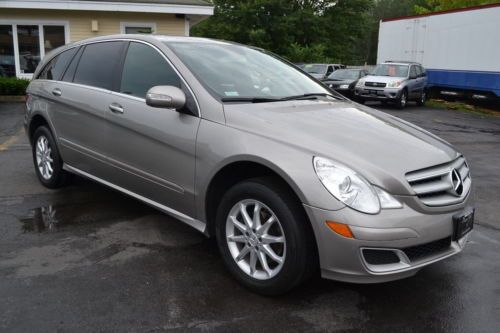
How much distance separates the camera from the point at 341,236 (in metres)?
2.87

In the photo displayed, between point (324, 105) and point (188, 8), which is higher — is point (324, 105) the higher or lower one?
the lower one

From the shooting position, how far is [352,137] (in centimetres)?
332

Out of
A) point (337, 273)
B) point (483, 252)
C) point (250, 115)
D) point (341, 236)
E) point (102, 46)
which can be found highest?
point (102, 46)

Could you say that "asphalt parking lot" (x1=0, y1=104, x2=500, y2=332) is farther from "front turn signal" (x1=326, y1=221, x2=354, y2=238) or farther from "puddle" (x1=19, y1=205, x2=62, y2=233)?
"front turn signal" (x1=326, y1=221, x2=354, y2=238)

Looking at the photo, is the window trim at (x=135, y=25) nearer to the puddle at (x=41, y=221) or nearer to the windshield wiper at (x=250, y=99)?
the puddle at (x=41, y=221)

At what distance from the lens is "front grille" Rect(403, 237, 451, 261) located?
9.78 ft

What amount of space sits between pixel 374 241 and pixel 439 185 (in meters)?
0.67

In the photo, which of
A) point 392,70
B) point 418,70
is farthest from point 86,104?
point 418,70

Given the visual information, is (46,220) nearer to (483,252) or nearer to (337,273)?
(337,273)

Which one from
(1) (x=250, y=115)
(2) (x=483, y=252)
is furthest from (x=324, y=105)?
(2) (x=483, y=252)

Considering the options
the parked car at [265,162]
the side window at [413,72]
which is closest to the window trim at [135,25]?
the side window at [413,72]

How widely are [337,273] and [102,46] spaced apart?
3.30m

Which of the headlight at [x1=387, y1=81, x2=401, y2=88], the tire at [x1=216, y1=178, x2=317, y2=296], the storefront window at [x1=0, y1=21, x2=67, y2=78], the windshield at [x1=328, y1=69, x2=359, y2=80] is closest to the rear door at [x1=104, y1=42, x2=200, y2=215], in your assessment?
the tire at [x1=216, y1=178, x2=317, y2=296]

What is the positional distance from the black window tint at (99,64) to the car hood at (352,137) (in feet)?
5.13
